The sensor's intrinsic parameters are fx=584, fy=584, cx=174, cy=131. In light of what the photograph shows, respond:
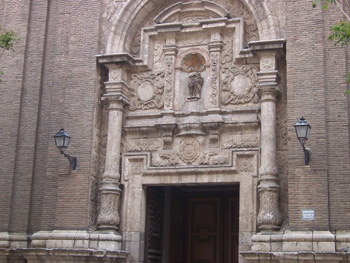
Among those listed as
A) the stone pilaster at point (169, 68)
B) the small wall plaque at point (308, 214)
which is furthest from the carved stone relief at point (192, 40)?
the small wall plaque at point (308, 214)

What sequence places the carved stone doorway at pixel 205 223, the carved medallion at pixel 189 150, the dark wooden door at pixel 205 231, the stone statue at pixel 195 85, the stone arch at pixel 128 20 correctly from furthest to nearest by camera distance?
the dark wooden door at pixel 205 231 < the carved stone doorway at pixel 205 223 < the stone arch at pixel 128 20 < the stone statue at pixel 195 85 < the carved medallion at pixel 189 150

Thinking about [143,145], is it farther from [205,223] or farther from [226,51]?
[205,223]

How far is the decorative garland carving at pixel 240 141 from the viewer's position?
1246 centimetres

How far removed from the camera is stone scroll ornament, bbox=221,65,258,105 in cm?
1274

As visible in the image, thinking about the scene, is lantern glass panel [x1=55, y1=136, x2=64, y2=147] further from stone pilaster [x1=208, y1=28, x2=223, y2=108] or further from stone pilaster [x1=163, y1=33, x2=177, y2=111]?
stone pilaster [x1=208, y1=28, x2=223, y2=108]

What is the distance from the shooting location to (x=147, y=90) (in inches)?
535

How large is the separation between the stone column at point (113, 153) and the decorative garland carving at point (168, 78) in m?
0.98

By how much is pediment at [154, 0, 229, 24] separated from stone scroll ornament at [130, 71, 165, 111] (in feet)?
4.31

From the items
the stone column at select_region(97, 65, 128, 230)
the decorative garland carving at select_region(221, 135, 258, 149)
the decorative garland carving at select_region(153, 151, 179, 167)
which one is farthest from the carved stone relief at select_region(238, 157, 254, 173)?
the stone column at select_region(97, 65, 128, 230)

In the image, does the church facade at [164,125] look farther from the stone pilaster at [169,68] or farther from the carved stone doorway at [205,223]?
the carved stone doorway at [205,223]

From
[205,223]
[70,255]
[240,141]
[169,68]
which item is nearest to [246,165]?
[240,141]

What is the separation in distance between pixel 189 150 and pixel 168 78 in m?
1.77

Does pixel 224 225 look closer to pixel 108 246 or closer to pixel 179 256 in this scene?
pixel 179 256

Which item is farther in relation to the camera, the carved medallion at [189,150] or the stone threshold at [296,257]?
the carved medallion at [189,150]
